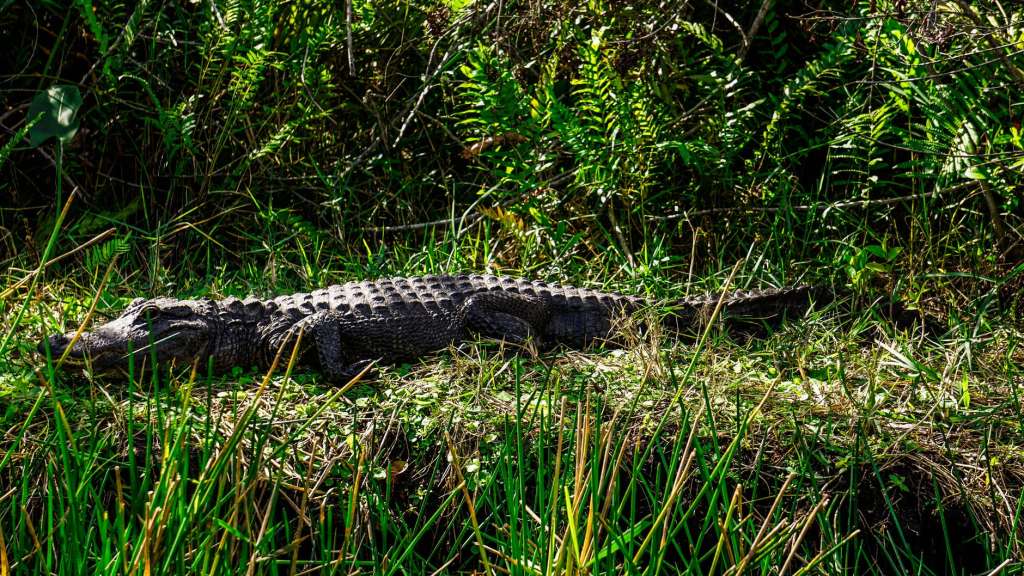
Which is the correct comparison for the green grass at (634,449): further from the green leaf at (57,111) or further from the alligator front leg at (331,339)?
the green leaf at (57,111)

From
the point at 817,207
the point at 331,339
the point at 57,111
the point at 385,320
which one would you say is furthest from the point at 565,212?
the point at 57,111

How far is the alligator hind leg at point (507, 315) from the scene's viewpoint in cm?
382

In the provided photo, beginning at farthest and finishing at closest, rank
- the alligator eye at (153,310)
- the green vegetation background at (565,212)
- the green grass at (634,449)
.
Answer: the alligator eye at (153,310) → the green vegetation background at (565,212) → the green grass at (634,449)

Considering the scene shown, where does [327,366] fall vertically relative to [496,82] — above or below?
below

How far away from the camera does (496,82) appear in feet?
16.0

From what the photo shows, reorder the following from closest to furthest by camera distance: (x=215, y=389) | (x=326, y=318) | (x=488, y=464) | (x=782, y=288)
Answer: (x=488, y=464) < (x=215, y=389) < (x=326, y=318) < (x=782, y=288)

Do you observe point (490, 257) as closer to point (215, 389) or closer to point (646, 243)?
point (646, 243)

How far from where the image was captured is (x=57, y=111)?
445cm

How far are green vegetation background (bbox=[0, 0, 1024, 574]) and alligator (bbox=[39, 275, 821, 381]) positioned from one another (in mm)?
152

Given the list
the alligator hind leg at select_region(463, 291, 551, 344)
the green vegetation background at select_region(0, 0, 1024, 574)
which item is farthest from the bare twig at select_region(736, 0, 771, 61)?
the alligator hind leg at select_region(463, 291, 551, 344)

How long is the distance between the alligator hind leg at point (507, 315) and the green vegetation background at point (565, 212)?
110mm

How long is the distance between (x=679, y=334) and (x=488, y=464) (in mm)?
1240

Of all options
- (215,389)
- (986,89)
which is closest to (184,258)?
(215,389)

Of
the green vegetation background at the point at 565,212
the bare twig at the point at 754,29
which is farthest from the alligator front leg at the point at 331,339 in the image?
the bare twig at the point at 754,29
